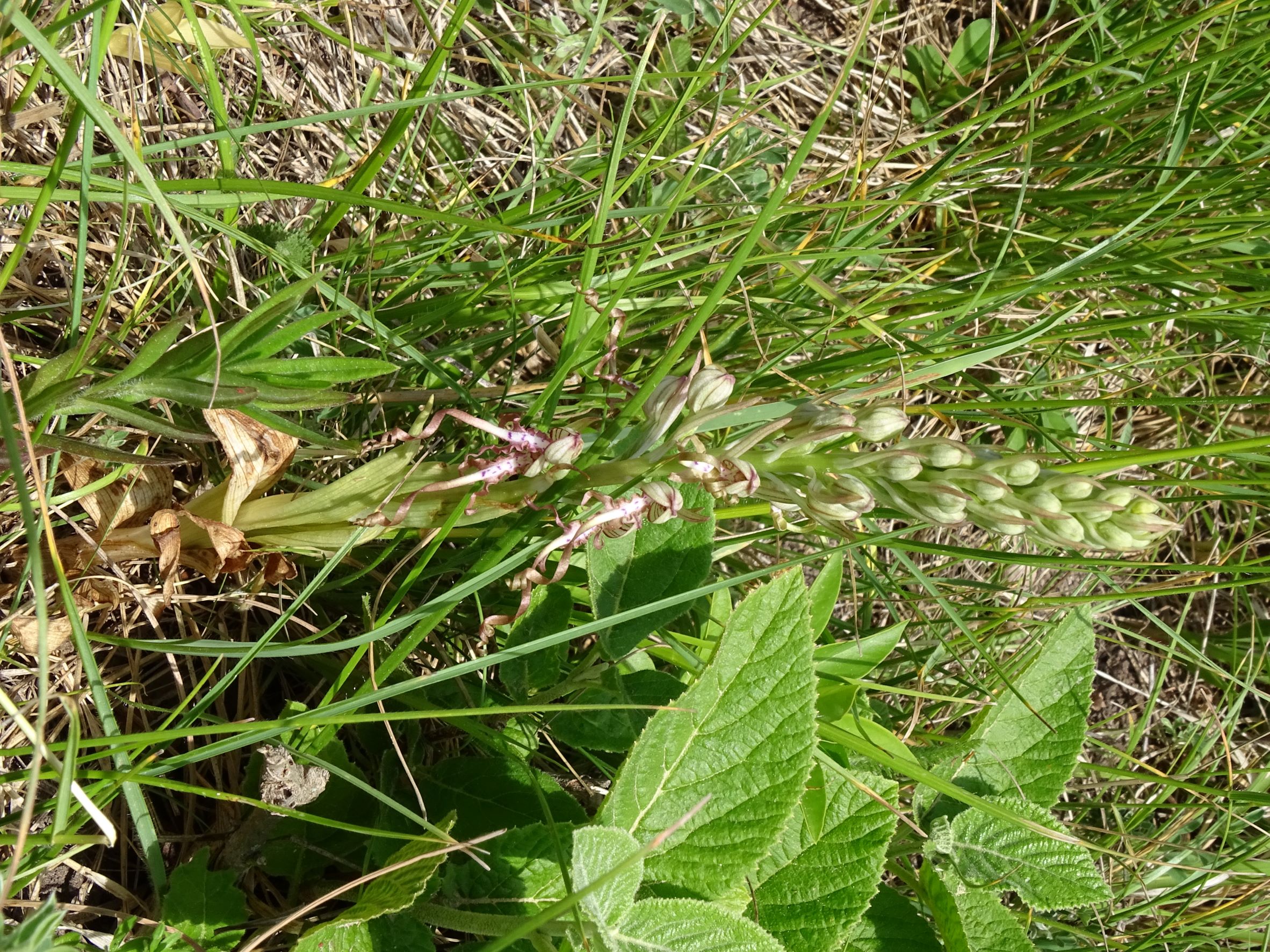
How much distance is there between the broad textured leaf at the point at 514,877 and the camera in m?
1.71

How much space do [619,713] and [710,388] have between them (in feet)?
2.34

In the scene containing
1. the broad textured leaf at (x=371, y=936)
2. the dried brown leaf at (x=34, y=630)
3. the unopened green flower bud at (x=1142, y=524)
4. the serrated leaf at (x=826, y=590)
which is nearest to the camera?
the unopened green flower bud at (x=1142, y=524)

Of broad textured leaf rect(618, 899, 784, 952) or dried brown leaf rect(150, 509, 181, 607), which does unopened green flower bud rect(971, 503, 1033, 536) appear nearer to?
broad textured leaf rect(618, 899, 784, 952)

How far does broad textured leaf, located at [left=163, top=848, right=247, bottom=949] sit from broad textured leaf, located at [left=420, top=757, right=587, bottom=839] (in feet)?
1.26

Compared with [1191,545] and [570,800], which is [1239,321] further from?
[570,800]

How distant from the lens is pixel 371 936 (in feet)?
5.29

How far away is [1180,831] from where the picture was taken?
2.87 m

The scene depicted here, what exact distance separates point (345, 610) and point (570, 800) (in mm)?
608

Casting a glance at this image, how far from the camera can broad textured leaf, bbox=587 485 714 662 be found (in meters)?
1.74

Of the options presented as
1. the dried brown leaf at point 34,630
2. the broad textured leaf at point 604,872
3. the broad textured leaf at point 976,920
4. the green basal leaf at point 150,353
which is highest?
the green basal leaf at point 150,353

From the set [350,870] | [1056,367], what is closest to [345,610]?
[350,870]

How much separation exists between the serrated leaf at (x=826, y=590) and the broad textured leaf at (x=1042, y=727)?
23.8 inches

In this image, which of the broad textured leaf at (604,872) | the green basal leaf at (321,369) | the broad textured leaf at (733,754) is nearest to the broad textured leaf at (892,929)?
the broad textured leaf at (733,754)

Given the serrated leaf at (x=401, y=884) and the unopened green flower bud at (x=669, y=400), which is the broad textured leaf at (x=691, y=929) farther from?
the unopened green flower bud at (x=669, y=400)
